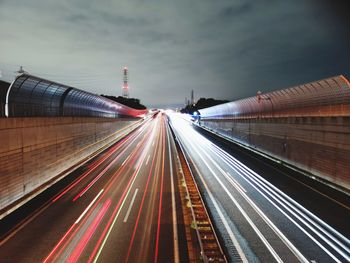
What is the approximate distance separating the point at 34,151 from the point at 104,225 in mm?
8402

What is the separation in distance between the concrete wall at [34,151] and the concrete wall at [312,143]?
64.0ft

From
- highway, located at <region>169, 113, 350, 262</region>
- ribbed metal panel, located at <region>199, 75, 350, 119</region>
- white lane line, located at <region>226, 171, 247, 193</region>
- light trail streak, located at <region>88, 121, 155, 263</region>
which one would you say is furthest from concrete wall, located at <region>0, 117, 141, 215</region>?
ribbed metal panel, located at <region>199, 75, 350, 119</region>

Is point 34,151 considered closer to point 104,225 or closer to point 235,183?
point 104,225

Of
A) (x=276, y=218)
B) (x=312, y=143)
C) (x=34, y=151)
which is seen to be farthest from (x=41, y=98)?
(x=312, y=143)

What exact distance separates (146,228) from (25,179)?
9144 mm

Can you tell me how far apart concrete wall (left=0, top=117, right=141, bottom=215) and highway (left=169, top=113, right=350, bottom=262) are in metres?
10.9

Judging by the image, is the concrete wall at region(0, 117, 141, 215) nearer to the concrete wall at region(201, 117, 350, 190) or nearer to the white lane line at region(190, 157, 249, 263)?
the white lane line at region(190, 157, 249, 263)

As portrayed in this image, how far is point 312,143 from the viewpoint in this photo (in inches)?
829

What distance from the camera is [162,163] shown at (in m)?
28.3

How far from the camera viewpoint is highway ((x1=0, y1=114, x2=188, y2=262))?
9609 millimetres

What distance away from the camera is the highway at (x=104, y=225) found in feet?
31.5

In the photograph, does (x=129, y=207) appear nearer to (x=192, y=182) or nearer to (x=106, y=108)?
(x=192, y=182)

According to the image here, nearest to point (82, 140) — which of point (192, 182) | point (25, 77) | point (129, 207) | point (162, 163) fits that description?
point (162, 163)

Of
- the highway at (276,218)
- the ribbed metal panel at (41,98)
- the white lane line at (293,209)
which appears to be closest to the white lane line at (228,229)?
the highway at (276,218)
